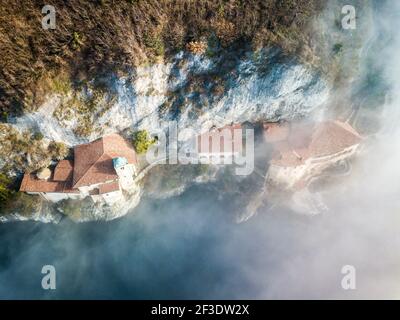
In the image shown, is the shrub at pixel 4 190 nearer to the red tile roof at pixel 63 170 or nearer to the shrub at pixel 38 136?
the red tile roof at pixel 63 170

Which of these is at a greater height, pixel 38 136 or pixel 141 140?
pixel 141 140

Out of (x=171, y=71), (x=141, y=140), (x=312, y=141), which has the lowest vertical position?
(x=312, y=141)

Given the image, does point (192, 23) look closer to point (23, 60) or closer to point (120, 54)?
point (120, 54)

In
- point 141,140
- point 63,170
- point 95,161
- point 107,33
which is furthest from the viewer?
point 141,140

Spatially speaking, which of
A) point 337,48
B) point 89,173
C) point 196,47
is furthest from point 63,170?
point 337,48

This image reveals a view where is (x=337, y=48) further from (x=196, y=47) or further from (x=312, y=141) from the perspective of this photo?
(x=196, y=47)

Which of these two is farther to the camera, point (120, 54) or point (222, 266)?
point (222, 266)

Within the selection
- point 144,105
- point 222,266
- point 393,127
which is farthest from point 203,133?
point 393,127
